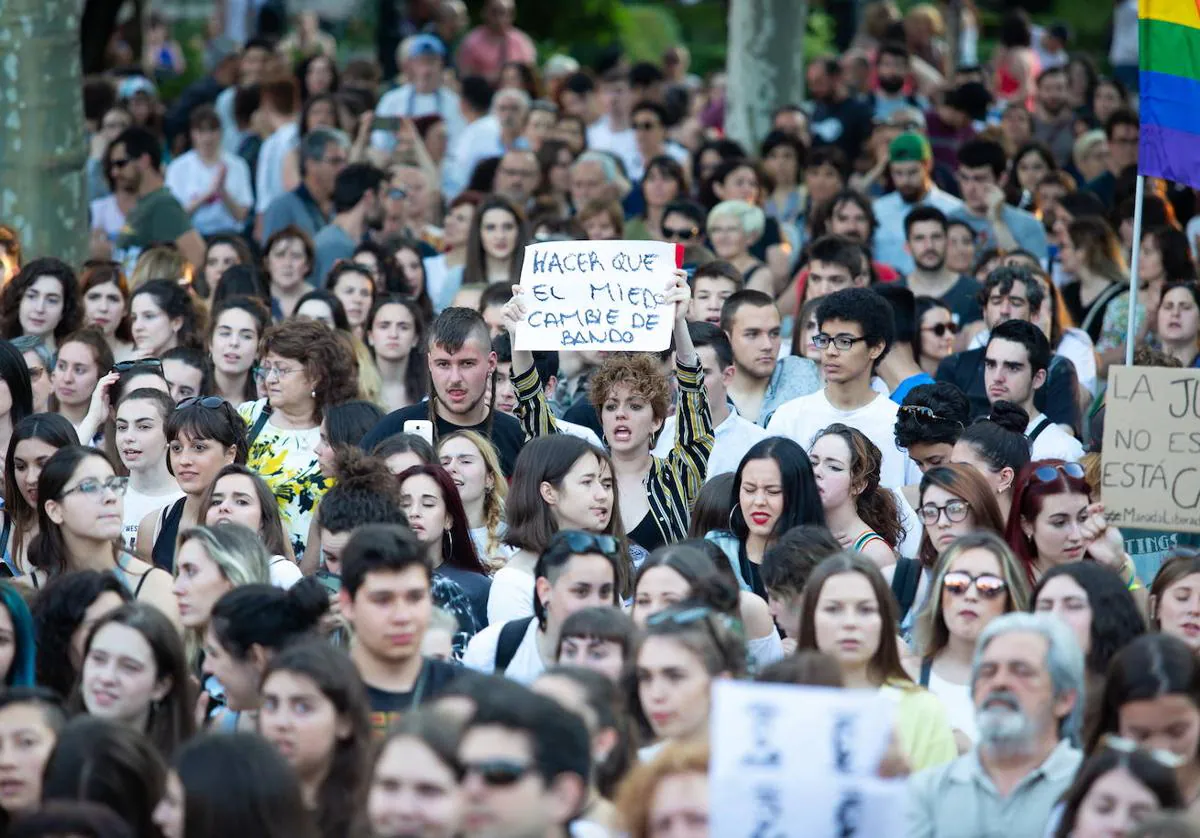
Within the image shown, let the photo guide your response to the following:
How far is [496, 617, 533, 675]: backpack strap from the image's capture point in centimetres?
704

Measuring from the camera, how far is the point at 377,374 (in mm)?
10578

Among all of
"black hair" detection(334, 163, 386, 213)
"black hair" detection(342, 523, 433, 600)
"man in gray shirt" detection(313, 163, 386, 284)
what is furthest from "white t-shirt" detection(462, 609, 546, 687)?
"black hair" detection(334, 163, 386, 213)

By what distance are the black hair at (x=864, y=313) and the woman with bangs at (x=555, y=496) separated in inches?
67.9

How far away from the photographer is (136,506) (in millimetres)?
9016

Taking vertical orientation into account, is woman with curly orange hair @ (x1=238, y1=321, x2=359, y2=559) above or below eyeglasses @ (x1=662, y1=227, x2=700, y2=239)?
below

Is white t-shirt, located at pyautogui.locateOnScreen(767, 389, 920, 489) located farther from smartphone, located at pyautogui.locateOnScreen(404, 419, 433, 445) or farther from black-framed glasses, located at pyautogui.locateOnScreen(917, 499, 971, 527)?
smartphone, located at pyautogui.locateOnScreen(404, 419, 433, 445)

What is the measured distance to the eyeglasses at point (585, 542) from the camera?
23.1ft

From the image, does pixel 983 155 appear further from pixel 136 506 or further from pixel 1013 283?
pixel 136 506

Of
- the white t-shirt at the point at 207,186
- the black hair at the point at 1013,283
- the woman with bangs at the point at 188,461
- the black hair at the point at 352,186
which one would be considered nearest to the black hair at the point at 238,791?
the woman with bangs at the point at 188,461

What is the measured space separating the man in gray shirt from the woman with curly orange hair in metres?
4.10

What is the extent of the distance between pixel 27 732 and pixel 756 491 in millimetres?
3086

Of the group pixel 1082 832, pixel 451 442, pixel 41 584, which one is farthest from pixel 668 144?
pixel 1082 832

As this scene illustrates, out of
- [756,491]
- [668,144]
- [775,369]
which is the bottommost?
[756,491]

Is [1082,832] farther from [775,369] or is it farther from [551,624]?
[775,369]
